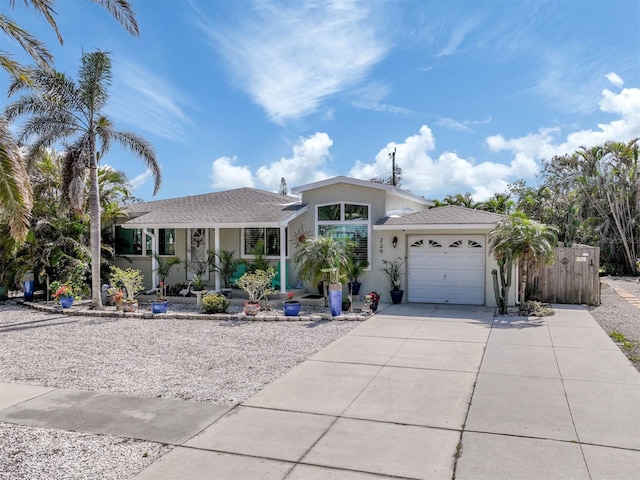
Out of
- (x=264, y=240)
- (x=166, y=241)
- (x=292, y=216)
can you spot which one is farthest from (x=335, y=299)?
(x=166, y=241)

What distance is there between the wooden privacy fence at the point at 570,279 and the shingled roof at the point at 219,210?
8315 millimetres

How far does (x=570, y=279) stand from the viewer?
581 inches

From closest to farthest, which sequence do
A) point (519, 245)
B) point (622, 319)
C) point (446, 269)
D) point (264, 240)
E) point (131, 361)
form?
point (131, 361)
point (622, 319)
point (519, 245)
point (446, 269)
point (264, 240)

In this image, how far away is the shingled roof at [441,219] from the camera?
14266 millimetres

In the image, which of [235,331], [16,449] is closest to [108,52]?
[235,331]

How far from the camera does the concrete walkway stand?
14.3 feet

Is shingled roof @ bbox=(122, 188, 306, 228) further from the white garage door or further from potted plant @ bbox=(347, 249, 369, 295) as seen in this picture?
the white garage door

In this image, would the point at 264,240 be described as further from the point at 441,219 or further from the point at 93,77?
the point at 93,77

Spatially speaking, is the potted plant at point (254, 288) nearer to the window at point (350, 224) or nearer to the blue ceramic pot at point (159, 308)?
the blue ceramic pot at point (159, 308)

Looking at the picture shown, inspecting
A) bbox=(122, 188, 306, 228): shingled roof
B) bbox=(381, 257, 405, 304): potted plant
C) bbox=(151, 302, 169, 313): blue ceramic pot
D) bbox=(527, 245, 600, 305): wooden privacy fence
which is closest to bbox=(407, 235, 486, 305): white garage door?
bbox=(381, 257, 405, 304): potted plant

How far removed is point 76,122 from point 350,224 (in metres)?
9.21

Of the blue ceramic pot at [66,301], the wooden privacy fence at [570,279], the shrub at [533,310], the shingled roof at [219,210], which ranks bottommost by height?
the shrub at [533,310]

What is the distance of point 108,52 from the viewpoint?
45.5 feet

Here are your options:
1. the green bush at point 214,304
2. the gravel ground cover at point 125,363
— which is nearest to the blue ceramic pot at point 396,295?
the gravel ground cover at point 125,363
